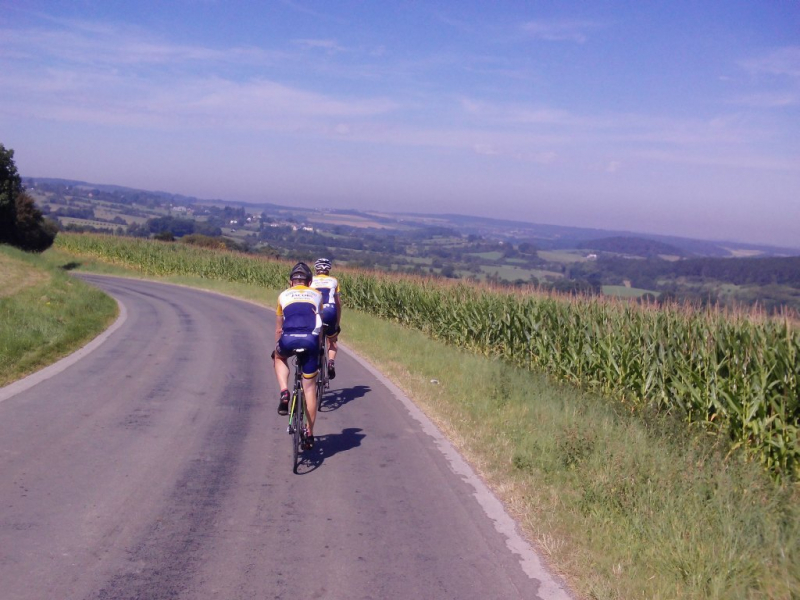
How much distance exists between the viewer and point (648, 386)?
11.6m

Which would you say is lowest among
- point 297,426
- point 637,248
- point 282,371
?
point 297,426

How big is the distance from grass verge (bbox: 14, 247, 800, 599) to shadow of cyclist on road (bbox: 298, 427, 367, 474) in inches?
47.1

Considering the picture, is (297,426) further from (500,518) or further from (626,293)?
(626,293)

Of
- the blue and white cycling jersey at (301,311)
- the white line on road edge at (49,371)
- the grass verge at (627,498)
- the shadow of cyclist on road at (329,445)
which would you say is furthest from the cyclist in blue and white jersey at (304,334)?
the white line on road edge at (49,371)

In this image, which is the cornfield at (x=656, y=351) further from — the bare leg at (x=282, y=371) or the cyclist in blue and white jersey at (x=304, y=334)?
the bare leg at (x=282, y=371)

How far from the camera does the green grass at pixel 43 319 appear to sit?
11945 millimetres

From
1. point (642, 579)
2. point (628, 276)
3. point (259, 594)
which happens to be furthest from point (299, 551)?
point (628, 276)

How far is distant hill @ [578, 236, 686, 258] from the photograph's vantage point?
138 feet

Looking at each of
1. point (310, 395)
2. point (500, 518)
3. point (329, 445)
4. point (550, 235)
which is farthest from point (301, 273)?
point (550, 235)

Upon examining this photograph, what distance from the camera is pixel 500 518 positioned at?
6.18 metres

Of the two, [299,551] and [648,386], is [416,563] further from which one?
[648,386]

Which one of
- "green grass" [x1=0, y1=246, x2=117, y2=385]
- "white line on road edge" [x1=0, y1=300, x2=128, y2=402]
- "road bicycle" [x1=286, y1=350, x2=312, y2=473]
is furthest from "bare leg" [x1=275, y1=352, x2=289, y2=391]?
"green grass" [x1=0, y1=246, x2=117, y2=385]

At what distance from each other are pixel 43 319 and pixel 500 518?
491 inches

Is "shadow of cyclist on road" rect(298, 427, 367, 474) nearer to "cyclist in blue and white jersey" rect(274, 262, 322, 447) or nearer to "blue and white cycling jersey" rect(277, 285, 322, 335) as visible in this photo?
"cyclist in blue and white jersey" rect(274, 262, 322, 447)
